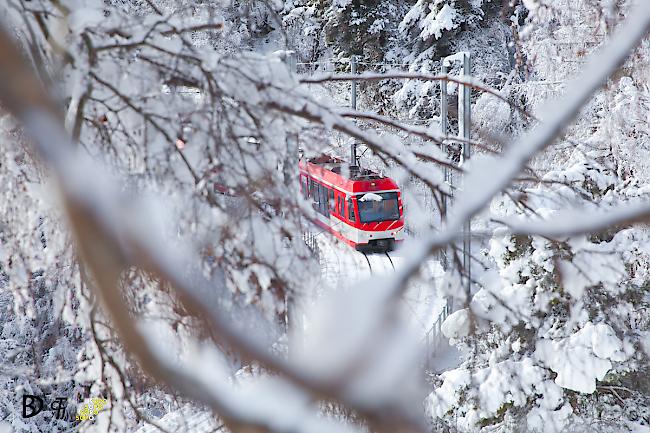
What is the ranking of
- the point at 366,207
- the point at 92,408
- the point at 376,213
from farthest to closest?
1. the point at 376,213
2. the point at 366,207
3. the point at 92,408

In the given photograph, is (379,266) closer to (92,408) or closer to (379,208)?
(92,408)

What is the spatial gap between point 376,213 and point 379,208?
119 mm

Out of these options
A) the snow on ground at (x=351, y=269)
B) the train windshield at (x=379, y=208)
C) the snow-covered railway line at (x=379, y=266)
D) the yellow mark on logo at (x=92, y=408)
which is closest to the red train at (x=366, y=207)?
the train windshield at (x=379, y=208)

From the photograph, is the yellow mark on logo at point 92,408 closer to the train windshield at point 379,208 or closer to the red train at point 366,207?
the red train at point 366,207

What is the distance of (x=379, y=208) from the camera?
43.7 ft

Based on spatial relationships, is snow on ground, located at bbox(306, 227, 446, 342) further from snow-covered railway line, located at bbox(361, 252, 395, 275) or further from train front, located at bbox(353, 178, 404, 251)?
train front, located at bbox(353, 178, 404, 251)

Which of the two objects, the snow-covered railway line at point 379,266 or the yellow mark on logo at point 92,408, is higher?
the snow-covered railway line at point 379,266

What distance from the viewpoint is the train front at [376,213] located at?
13000 mm

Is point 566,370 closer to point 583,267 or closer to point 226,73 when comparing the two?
point 583,267

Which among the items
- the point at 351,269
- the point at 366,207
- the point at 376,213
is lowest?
the point at 376,213

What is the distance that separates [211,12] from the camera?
2006mm

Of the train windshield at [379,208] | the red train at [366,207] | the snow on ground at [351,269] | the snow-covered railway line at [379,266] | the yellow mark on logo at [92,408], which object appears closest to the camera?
the snow-covered railway line at [379,266]

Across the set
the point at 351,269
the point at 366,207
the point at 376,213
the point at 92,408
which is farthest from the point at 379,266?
the point at 376,213

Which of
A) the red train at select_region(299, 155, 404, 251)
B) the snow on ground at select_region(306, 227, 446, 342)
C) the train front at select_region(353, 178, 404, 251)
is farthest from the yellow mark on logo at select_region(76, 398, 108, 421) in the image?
the train front at select_region(353, 178, 404, 251)
